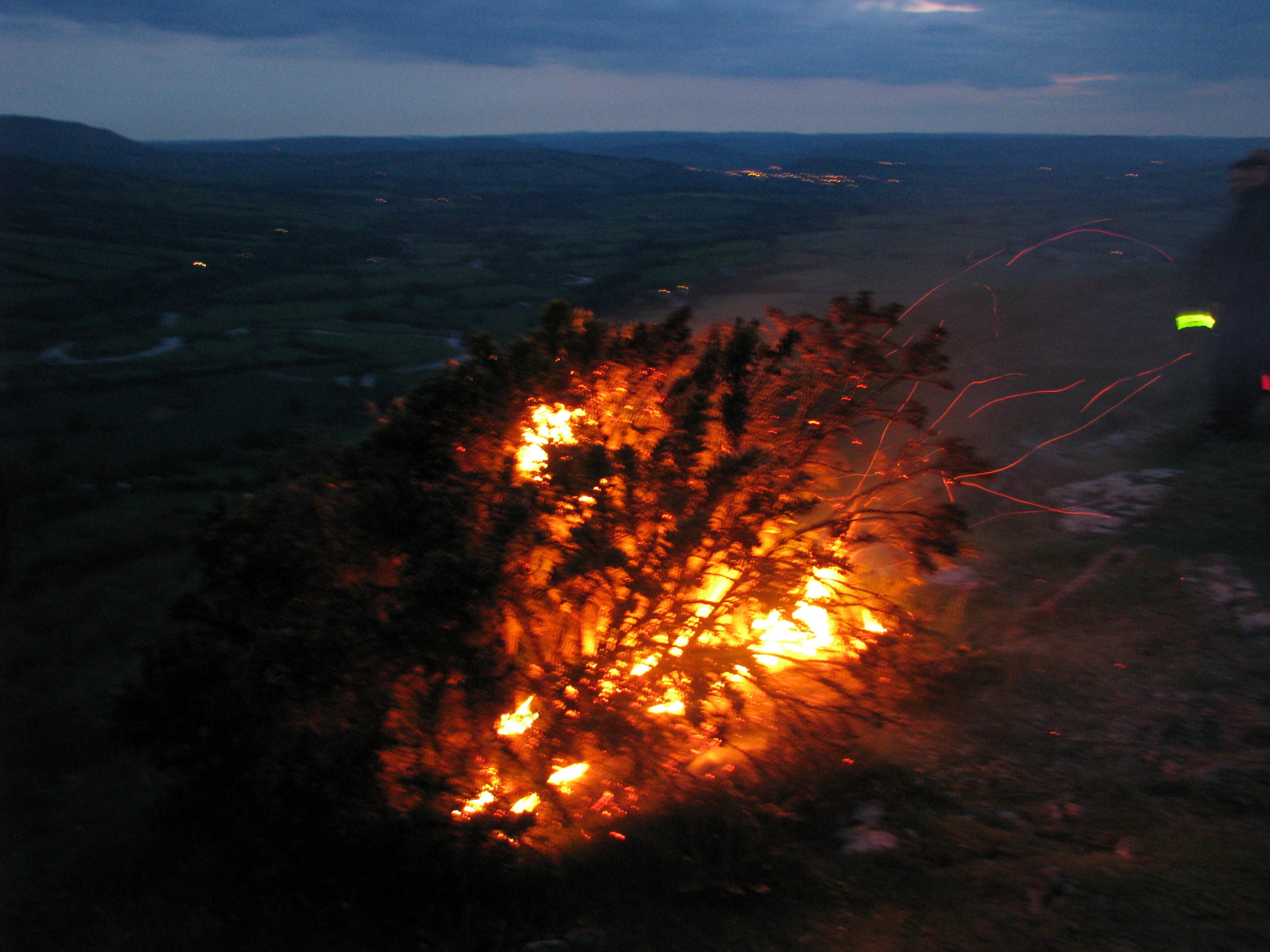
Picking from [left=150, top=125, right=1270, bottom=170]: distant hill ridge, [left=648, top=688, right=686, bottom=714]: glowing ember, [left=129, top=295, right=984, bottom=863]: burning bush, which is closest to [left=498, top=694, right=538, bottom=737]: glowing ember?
[left=129, top=295, right=984, bottom=863]: burning bush

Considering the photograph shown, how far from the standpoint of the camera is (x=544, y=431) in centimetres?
661

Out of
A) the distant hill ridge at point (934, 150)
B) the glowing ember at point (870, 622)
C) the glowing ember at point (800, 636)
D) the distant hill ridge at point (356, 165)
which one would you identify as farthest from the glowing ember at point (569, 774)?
the distant hill ridge at point (356, 165)

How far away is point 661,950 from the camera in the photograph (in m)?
5.31

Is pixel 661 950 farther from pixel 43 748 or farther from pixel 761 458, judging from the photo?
pixel 43 748

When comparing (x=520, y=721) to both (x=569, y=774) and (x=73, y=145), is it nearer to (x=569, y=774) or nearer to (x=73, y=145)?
(x=569, y=774)

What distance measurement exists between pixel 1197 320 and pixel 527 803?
14.9 m

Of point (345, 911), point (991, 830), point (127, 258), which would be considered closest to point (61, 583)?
point (345, 911)

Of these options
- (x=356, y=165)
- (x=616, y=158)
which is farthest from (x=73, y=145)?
(x=616, y=158)

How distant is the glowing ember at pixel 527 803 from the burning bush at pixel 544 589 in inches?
1.0

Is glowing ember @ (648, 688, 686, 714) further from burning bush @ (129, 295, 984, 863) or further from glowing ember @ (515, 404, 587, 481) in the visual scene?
glowing ember @ (515, 404, 587, 481)

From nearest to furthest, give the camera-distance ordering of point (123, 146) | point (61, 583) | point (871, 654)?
1. point (871, 654)
2. point (61, 583)
3. point (123, 146)

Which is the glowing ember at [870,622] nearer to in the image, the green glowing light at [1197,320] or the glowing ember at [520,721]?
the glowing ember at [520,721]

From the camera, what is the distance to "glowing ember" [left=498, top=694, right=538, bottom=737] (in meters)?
6.25

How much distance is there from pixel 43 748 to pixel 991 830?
459 inches
